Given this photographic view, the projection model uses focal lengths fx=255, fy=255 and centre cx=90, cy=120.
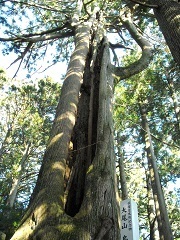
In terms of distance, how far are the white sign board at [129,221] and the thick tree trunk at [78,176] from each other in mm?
683

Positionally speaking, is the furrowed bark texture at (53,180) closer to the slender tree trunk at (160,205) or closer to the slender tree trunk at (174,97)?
the slender tree trunk at (160,205)

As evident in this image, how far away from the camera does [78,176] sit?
116 inches

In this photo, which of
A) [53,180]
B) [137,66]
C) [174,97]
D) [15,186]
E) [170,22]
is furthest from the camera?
[15,186]

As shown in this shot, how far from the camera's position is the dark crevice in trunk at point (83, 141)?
2.71m

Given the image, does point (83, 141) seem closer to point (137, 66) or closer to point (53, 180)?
point (53, 180)

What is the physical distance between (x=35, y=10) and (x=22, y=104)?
469 cm

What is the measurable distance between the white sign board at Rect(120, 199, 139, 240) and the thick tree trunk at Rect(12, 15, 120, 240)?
683mm

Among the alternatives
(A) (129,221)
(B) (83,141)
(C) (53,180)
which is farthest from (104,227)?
(B) (83,141)

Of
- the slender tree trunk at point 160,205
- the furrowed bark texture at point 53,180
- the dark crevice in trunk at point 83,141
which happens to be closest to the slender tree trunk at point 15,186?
the slender tree trunk at point 160,205

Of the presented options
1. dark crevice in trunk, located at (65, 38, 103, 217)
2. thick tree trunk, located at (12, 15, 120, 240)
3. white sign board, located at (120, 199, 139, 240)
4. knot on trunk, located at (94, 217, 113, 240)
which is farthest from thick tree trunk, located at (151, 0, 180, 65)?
white sign board, located at (120, 199, 139, 240)

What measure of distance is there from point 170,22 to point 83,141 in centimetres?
176

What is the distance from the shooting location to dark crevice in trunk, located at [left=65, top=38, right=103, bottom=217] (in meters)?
2.71

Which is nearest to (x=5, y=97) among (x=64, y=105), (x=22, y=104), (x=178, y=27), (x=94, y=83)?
(x=22, y=104)

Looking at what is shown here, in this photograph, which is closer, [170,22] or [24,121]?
[170,22]
